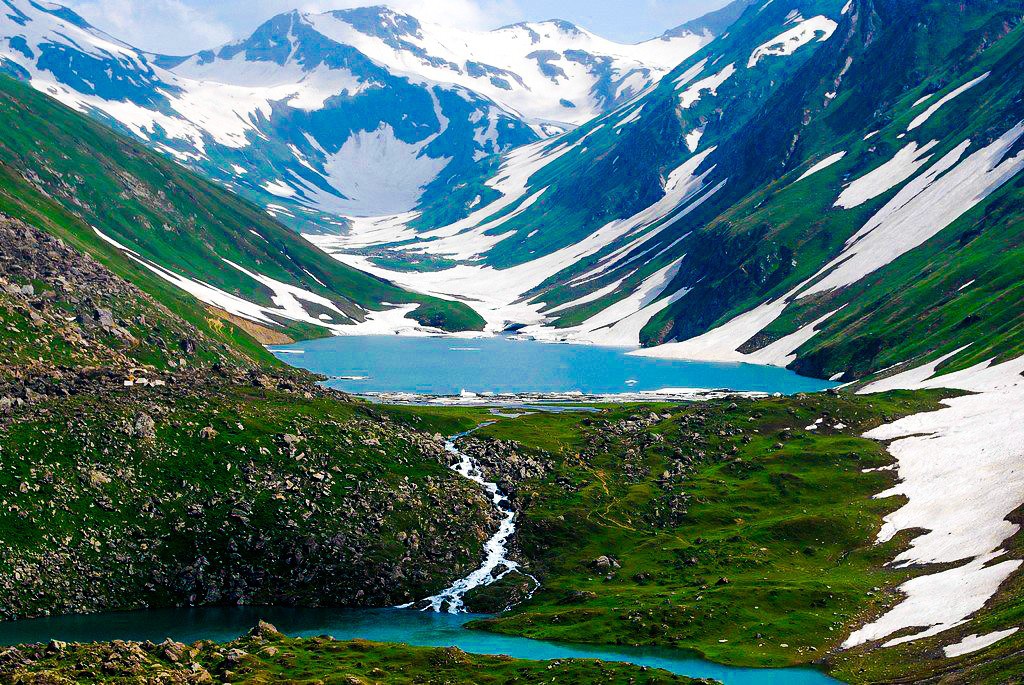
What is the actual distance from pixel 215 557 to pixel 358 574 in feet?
39.4

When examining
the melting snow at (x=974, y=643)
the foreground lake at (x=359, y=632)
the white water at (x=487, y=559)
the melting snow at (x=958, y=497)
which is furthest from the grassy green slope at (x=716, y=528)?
the melting snow at (x=974, y=643)

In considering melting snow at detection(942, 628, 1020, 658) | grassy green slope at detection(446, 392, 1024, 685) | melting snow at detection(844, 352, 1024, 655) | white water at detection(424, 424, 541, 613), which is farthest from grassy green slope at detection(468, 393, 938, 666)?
melting snow at detection(942, 628, 1020, 658)

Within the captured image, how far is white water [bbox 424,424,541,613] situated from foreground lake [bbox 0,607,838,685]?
7.26ft

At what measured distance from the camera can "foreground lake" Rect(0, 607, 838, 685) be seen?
69.3 metres

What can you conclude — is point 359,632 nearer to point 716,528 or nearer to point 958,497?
point 716,528

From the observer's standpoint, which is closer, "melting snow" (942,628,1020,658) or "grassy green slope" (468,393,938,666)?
"melting snow" (942,628,1020,658)

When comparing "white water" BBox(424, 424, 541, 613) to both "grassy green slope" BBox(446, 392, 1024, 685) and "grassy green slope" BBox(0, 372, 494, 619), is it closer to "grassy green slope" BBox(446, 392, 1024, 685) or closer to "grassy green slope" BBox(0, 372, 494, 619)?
"grassy green slope" BBox(0, 372, 494, 619)

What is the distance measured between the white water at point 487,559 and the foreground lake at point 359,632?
7.26 feet

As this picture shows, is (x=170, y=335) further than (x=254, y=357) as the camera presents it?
No

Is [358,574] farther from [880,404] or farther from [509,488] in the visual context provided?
[880,404]

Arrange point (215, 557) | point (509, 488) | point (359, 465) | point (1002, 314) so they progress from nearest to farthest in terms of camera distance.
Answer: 1. point (215, 557)
2. point (359, 465)
3. point (509, 488)
4. point (1002, 314)

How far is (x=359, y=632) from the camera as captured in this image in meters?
78.7

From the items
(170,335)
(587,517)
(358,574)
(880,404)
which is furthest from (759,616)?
(170,335)

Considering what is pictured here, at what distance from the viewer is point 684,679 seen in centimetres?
6128
